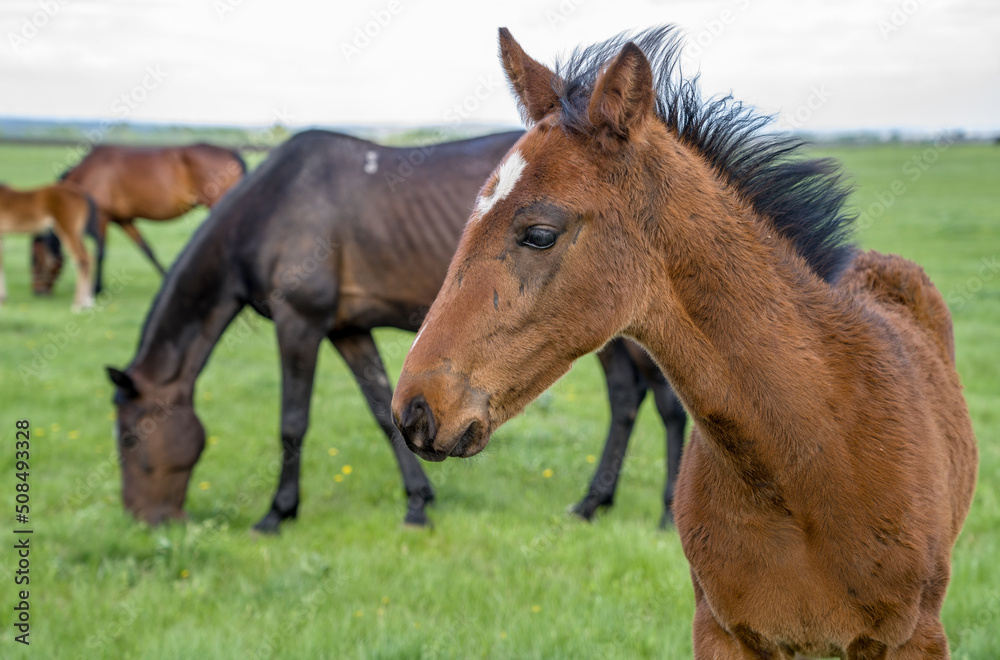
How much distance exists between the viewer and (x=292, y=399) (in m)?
5.18

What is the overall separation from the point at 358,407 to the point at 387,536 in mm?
2994

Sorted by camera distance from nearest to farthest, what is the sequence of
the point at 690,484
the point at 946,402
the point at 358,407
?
the point at 690,484 < the point at 946,402 < the point at 358,407

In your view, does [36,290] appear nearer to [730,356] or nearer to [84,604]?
[84,604]

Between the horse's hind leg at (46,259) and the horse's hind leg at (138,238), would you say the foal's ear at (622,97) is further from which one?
the horse's hind leg at (46,259)

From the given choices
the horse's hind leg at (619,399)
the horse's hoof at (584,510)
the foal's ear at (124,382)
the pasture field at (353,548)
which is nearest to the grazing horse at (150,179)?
the pasture field at (353,548)

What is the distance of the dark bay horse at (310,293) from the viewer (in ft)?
16.2

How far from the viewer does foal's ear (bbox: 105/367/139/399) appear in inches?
188

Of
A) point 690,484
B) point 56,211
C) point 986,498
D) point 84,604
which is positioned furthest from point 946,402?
point 56,211

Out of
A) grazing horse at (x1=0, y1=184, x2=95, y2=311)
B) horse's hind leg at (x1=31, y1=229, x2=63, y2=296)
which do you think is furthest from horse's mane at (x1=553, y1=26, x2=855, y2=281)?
horse's hind leg at (x1=31, y1=229, x2=63, y2=296)

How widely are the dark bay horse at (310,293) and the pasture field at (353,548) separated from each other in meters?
0.37

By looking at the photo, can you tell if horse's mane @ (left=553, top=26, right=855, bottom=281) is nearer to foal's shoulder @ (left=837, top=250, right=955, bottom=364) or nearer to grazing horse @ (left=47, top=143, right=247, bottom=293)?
foal's shoulder @ (left=837, top=250, right=955, bottom=364)

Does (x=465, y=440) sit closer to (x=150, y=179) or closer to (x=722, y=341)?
(x=722, y=341)

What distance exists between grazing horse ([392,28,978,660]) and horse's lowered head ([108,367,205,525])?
12.0 ft

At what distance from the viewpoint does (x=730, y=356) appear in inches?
77.7
